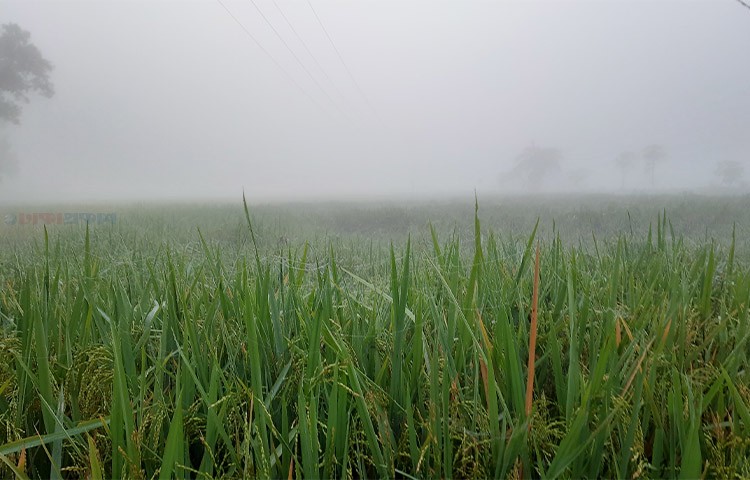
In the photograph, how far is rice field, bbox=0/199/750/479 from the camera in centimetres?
48

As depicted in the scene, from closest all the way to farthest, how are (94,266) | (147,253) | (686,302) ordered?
(686,302) < (94,266) < (147,253)

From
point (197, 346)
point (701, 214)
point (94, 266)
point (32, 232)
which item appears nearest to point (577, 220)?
point (701, 214)

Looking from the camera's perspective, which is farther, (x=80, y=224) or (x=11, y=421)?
(x=80, y=224)

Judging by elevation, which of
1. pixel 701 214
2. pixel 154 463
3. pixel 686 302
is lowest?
pixel 154 463

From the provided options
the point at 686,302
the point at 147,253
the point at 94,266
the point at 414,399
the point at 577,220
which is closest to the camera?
the point at 414,399

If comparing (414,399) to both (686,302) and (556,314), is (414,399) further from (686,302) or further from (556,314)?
(686,302)

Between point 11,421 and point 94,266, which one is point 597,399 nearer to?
point 11,421

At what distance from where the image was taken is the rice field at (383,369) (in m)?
0.48

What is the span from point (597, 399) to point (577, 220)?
0.77 metres

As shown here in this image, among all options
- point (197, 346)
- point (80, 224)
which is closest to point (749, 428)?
point (197, 346)

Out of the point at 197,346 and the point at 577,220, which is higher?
the point at 577,220

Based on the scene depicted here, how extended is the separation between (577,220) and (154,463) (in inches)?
41.1

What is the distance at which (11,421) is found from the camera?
2.00ft

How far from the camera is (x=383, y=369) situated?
58 cm
